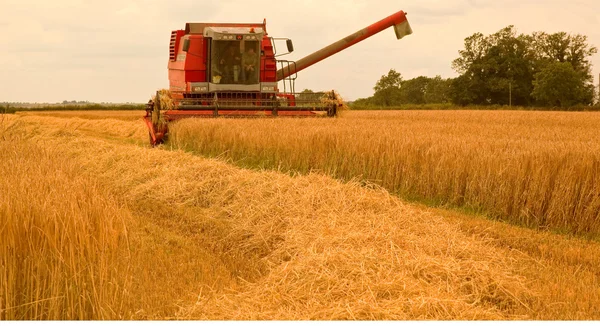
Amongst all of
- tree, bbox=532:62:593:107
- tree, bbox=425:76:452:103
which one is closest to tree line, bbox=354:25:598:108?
tree, bbox=532:62:593:107

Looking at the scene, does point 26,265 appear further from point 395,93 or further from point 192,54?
point 395,93

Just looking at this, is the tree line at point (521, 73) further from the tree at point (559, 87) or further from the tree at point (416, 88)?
the tree at point (416, 88)

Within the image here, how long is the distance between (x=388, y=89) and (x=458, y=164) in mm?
62101

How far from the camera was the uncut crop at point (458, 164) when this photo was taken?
7820 mm

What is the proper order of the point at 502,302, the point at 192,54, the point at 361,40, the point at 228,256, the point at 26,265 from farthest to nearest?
the point at 361,40 < the point at 192,54 < the point at 228,256 < the point at 502,302 < the point at 26,265

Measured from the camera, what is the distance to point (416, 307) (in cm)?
436

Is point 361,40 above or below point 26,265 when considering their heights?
above

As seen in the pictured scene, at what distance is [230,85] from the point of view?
17.9m

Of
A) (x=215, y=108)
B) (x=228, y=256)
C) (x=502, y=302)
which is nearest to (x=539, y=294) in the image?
(x=502, y=302)

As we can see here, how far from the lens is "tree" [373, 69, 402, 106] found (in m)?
69.3

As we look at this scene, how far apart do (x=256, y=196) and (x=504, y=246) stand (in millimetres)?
2927

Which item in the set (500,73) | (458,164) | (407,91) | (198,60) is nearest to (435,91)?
(407,91)

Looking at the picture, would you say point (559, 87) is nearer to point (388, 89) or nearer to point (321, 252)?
point (388, 89)

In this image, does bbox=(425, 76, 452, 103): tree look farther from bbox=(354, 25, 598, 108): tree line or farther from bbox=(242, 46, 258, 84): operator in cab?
bbox=(242, 46, 258, 84): operator in cab
